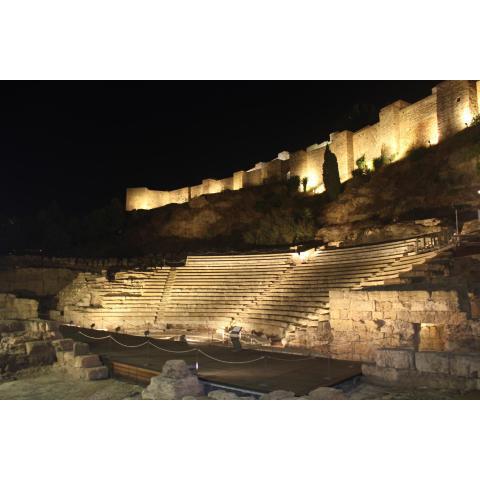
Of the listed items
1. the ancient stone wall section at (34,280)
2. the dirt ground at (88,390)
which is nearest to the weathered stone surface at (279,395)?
the dirt ground at (88,390)

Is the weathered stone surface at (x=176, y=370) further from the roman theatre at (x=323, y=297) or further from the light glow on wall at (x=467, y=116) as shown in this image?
the light glow on wall at (x=467, y=116)

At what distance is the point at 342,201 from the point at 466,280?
1953cm

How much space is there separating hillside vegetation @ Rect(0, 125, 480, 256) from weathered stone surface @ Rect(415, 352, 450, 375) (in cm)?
1053

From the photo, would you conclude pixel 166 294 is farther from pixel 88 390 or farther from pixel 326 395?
pixel 326 395

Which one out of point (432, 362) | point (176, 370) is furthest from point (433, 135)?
point (176, 370)

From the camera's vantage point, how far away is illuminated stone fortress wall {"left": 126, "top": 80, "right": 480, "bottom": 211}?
2558 cm

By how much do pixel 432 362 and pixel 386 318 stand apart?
6.52 feet

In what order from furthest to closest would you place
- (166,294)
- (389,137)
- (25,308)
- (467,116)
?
(389,137)
(467,116)
(25,308)
(166,294)

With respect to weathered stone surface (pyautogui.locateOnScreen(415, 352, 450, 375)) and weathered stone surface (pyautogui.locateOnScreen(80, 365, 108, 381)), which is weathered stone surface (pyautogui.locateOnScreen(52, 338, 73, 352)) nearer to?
weathered stone surface (pyautogui.locateOnScreen(80, 365, 108, 381))

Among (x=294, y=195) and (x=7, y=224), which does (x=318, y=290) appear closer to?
(x=294, y=195)

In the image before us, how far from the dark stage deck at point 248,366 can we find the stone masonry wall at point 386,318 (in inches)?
23.0

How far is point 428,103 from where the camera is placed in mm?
28219

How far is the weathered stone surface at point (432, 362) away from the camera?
21.9 ft

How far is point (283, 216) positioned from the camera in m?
31.0
